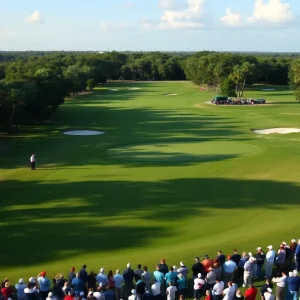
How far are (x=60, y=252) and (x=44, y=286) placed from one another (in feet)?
17.2

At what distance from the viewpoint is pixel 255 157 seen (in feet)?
132

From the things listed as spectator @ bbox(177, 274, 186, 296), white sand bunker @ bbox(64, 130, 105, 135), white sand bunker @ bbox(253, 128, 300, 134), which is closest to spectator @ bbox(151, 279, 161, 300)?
spectator @ bbox(177, 274, 186, 296)

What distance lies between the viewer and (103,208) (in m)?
27.0

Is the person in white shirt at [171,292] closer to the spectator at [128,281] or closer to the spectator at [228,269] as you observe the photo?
the spectator at [128,281]

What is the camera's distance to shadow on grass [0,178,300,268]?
72.0 ft

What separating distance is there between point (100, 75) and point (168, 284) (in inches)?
5137

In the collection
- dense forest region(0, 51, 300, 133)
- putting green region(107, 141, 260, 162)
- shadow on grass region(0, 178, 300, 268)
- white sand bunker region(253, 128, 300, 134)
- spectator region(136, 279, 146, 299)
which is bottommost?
shadow on grass region(0, 178, 300, 268)

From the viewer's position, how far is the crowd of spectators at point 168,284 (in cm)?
1509

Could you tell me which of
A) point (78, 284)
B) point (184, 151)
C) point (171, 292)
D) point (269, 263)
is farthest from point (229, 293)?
point (184, 151)

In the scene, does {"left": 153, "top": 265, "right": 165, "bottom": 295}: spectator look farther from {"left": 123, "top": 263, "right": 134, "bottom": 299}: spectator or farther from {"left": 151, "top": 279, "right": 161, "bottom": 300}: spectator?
{"left": 123, "top": 263, "right": 134, "bottom": 299}: spectator

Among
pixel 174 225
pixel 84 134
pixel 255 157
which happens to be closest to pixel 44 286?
pixel 174 225

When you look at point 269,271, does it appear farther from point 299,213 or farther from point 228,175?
point 228,175

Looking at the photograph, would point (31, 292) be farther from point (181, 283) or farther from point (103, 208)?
point (103, 208)

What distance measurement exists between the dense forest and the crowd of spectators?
38.7m
